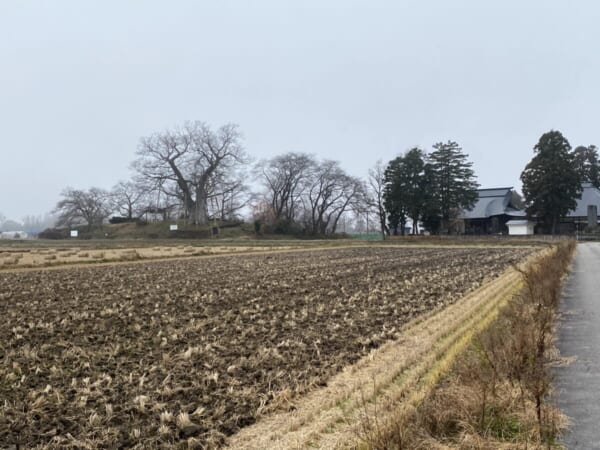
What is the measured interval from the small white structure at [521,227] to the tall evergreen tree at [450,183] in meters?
6.43

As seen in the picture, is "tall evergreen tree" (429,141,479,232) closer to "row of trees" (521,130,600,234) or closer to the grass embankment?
"row of trees" (521,130,600,234)

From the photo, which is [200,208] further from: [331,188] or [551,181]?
[551,181]

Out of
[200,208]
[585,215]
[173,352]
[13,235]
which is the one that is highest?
[200,208]

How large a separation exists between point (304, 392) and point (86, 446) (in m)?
2.45

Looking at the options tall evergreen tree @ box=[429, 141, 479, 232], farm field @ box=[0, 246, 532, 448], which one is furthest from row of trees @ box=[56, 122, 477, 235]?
farm field @ box=[0, 246, 532, 448]

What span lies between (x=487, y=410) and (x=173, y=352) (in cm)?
472

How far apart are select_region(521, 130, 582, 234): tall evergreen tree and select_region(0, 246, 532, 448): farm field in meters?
54.7

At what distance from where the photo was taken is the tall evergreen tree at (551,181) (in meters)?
62.6

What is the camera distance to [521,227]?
222 ft

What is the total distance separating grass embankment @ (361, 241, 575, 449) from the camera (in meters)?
3.70

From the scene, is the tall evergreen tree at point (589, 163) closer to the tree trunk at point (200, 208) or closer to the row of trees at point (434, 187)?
the row of trees at point (434, 187)

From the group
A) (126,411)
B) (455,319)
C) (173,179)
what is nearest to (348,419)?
(126,411)

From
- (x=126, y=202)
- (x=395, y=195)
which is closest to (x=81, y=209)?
(x=126, y=202)

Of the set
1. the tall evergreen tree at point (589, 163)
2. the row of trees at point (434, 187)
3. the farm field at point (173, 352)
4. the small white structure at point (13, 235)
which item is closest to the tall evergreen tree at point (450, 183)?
the row of trees at point (434, 187)
